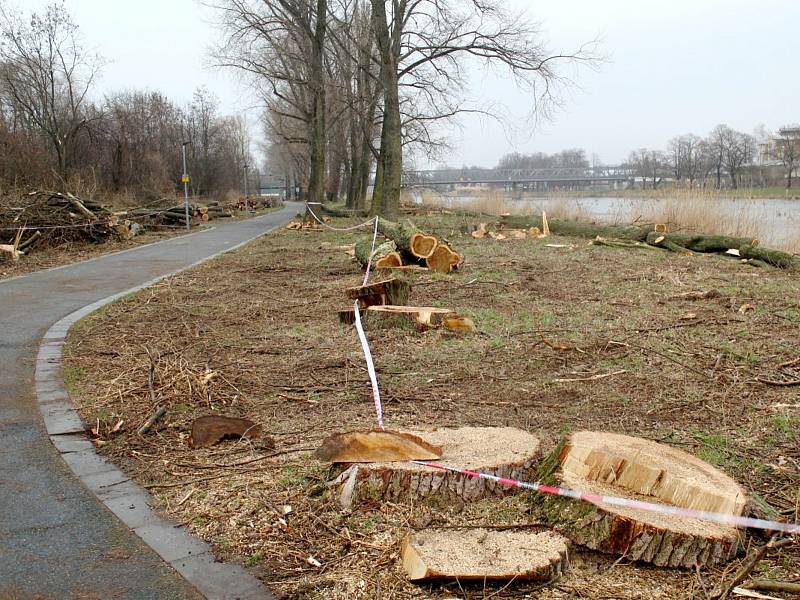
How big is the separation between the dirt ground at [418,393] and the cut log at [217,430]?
91 millimetres

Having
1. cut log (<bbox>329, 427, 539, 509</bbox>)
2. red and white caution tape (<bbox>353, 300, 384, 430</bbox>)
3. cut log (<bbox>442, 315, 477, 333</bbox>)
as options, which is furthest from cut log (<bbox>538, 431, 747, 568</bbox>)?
cut log (<bbox>442, 315, 477, 333</bbox>)

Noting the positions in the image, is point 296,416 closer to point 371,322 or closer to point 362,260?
point 371,322

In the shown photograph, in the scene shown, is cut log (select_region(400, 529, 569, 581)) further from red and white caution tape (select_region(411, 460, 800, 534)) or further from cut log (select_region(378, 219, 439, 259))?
cut log (select_region(378, 219, 439, 259))

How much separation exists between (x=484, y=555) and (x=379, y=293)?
19.3 ft

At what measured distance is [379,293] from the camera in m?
8.70

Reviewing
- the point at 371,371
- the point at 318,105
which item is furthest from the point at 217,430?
the point at 318,105

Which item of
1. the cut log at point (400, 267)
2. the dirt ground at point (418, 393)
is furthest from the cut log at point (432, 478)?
the cut log at point (400, 267)

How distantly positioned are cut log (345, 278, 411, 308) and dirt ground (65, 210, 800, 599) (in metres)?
0.42

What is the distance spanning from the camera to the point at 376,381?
5.85 meters

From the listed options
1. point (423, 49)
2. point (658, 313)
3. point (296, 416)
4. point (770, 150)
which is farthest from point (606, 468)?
point (770, 150)

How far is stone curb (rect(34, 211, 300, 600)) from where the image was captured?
10.1 ft

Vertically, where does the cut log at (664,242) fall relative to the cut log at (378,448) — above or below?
above

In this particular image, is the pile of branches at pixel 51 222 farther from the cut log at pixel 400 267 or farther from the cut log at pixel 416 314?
the cut log at pixel 416 314

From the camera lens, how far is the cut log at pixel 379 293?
867cm
